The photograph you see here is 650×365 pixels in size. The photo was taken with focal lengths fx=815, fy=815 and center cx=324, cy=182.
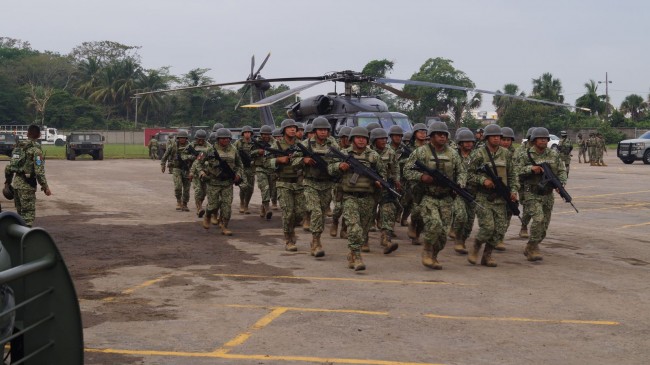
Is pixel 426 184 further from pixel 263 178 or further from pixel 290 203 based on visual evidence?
pixel 263 178

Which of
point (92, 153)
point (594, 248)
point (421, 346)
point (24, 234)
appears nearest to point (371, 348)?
point (421, 346)

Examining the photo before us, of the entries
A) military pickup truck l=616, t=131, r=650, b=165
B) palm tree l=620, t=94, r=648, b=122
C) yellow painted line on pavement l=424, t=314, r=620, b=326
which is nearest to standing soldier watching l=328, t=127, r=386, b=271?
yellow painted line on pavement l=424, t=314, r=620, b=326

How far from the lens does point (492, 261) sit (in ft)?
34.0

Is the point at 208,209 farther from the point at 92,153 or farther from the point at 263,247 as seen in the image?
the point at 92,153

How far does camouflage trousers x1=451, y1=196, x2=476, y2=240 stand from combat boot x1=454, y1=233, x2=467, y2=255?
0.03m

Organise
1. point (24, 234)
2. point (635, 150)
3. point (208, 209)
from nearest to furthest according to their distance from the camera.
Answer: point (24, 234) → point (208, 209) → point (635, 150)

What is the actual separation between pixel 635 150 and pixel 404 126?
2329cm

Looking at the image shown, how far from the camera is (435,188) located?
9984mm

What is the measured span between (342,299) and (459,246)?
402 cm

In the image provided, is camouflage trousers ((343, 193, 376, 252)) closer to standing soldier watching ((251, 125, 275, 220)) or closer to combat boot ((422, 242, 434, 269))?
combat boot ((422, 242, 434, 269))

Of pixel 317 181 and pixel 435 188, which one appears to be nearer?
pixel 435 188

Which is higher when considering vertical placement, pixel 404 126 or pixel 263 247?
A: pixel 404 126

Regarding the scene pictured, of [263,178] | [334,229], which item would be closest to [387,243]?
[334,229]

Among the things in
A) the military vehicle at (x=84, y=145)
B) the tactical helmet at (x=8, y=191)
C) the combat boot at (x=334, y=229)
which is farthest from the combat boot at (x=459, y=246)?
the military vehicle at (x=84, y=145)
